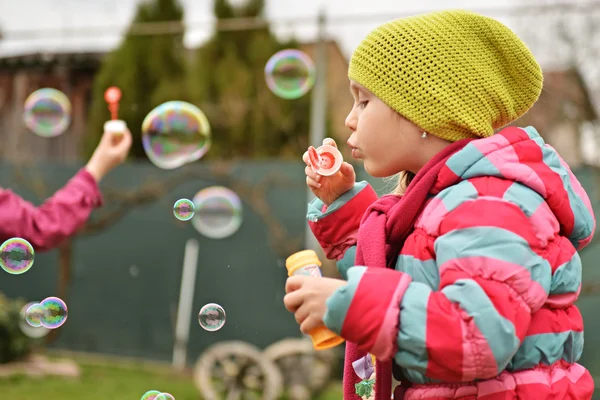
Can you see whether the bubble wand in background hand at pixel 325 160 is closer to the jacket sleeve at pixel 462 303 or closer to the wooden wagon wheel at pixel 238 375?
the jacket sleeve at pixel 462 303

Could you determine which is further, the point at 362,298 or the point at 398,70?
the point at 398,70

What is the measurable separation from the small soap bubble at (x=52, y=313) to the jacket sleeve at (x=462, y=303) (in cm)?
140

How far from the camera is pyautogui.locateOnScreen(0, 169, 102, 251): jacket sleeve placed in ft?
8.21

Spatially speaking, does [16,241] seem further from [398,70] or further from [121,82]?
[121,82]

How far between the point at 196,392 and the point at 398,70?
443 cm

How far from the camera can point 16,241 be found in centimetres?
246

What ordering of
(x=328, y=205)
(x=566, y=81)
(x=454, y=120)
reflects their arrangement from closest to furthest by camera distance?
(x=454, y=120), (x=328, y=205), (x=566, y=81)

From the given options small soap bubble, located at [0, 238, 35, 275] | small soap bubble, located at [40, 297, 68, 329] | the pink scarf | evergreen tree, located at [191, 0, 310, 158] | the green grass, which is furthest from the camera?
evergreen tree, located at [191, 0, 310, 158]

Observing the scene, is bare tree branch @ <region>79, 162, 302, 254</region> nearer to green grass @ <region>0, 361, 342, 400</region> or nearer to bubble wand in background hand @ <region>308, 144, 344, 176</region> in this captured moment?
green grass @ <region>0, 361, 342, 400</region>

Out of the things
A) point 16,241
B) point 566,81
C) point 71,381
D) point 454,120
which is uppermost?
point 566,81

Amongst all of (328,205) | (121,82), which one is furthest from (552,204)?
(121,82)

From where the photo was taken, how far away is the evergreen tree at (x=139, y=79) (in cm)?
815

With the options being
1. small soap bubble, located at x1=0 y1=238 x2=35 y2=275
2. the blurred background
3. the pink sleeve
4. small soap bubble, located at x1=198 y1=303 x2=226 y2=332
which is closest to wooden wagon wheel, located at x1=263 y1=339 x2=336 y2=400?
the blurred background

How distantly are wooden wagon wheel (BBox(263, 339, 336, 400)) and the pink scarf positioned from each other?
12.2ft
